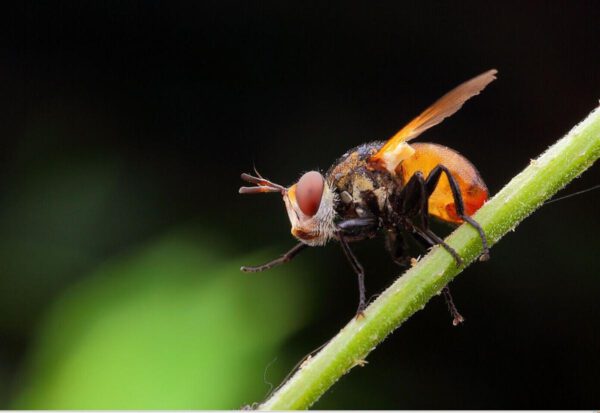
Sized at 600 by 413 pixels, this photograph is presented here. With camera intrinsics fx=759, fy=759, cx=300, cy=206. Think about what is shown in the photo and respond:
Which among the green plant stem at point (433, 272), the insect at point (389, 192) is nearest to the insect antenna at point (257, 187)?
the insect at point (389, 192)

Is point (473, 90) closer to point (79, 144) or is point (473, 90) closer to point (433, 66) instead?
point (433, 66)

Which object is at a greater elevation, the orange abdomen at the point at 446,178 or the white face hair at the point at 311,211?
the white face hair at the point at 311,211

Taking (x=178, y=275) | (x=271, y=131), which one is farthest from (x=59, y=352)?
(x=271, y=131)

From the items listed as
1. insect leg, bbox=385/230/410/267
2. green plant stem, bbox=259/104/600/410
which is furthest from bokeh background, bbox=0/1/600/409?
green plant stem, bbox=259/104/600/410

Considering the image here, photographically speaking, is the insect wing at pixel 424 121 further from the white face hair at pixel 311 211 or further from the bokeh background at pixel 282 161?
the bokeh background at pixel 282 161

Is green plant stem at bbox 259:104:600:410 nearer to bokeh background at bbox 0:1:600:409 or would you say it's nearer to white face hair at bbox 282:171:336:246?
white face hair at bbox 282:171:336:246

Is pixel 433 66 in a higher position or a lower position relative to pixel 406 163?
higher
